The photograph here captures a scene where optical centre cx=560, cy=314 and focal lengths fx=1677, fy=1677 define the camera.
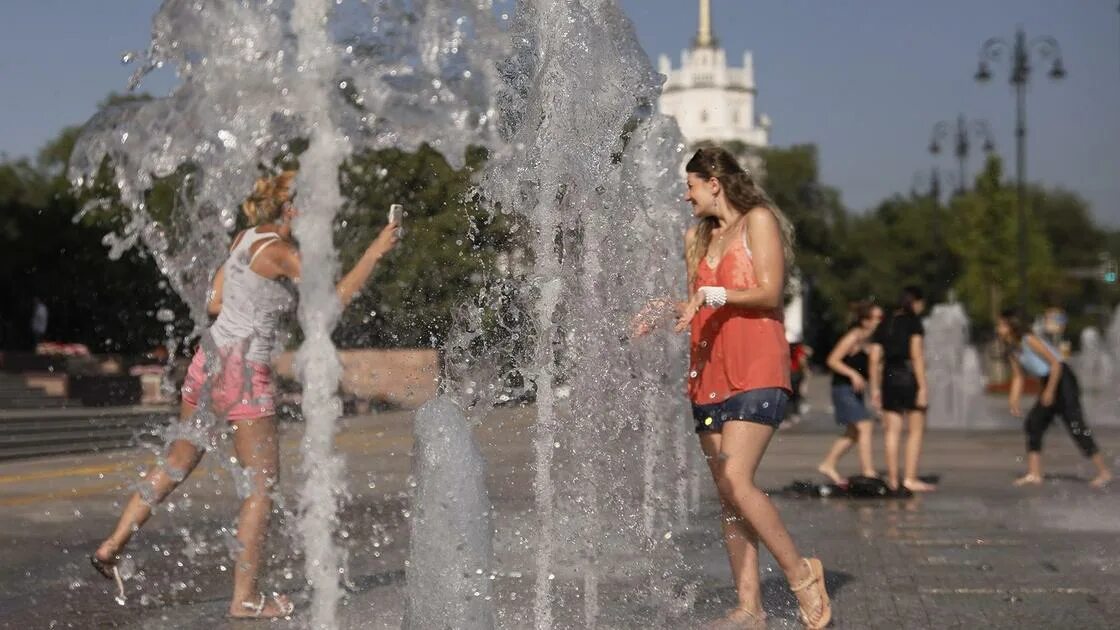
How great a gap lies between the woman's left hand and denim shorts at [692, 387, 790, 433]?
1.13 ft

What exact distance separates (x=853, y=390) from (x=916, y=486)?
1.02m

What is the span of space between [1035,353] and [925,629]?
8.59 m

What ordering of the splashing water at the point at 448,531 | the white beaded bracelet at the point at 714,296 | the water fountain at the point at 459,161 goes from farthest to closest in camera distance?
the water fountain at the point at 459,161
the white beaded bracelet at the point at 714,296
the splashing water at the point at 448,531

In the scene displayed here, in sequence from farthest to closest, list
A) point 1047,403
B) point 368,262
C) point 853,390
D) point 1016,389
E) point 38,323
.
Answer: point 38,323, point 1016,389, point 1047,403, point 853,390, point 368,262

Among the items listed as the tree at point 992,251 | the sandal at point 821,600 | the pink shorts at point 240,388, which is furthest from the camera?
the tree at point 992,251

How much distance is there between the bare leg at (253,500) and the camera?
6.38 m

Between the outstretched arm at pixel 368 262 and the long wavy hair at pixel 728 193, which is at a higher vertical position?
the long wavy hair at pixel 728 193

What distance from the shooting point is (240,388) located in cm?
636

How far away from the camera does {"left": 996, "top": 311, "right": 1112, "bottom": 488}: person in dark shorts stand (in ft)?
44.5

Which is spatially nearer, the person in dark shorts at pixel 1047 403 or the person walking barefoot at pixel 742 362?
the person walking barefoot at pixel 742 362

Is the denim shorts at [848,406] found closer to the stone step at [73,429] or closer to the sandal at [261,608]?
the stone step at [73,429]

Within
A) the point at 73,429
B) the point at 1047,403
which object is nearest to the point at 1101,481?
the point at 1047,403

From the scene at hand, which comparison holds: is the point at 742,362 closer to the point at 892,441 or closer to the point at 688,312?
the point at 688,312

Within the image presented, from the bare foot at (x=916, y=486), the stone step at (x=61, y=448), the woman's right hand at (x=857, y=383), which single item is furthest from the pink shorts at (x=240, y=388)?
the stone step at (x=61, y=448)
